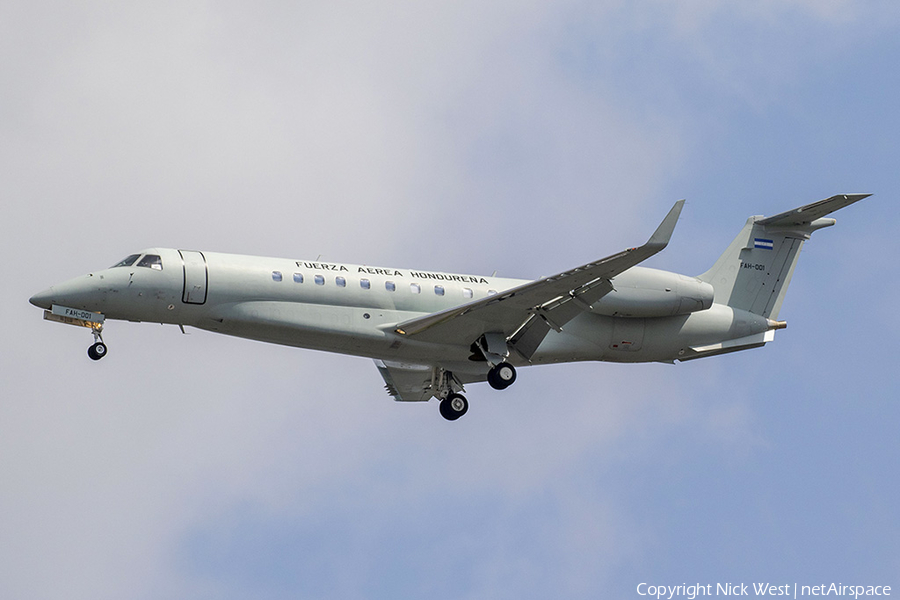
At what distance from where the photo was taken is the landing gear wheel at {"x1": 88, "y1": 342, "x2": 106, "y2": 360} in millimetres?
23938

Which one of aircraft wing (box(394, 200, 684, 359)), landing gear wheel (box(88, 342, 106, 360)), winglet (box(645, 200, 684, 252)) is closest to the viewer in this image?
winglet (box(645, 200, 684, 252))

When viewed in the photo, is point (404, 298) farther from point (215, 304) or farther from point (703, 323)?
point (703, 323)

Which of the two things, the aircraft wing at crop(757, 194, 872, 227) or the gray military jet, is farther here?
the aircraft wing at crop(757, 194, 872, 227)

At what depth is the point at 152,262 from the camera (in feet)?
80.2

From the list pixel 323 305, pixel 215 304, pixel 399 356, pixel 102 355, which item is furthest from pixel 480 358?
pixel 102 355

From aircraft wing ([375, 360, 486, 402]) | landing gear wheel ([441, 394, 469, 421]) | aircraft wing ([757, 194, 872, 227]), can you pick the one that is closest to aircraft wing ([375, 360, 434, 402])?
aircraft wing ([375, 360, 486, 402])

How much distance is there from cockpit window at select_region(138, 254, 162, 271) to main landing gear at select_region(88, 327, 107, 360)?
1592 millimetres

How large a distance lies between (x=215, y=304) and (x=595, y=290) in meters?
8.12

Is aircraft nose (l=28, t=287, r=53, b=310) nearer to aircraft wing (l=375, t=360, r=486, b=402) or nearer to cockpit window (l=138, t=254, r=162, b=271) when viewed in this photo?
cockpit window (l=138, t=254, r=162, b=271)

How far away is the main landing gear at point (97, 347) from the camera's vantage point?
23953mm

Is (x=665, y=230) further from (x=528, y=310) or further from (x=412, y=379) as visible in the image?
(x=412, y=379)

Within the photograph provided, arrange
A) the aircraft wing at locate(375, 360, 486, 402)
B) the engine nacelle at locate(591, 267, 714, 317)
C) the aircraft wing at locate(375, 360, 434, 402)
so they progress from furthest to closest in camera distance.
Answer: the aircraft wing at locate(375, 360, 434, 402)
the aircraft wing at locate(375, 360, 486, 402)
the engine nacelle at locate(591, 267, 714, 317)

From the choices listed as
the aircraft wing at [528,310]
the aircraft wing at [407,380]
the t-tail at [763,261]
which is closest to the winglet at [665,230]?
the aircraft wing at [528,310]

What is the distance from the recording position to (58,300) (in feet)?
78.4
